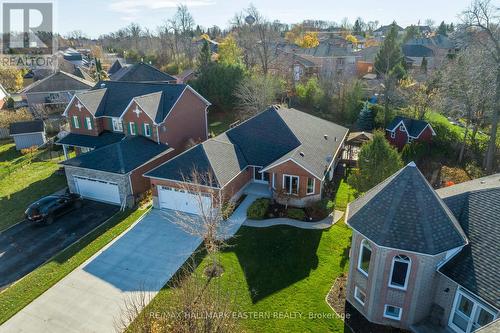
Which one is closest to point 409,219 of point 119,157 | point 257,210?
point 257,210

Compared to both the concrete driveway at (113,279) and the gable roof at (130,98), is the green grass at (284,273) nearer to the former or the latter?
the concrete driveway at (113,279)

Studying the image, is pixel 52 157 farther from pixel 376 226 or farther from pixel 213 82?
pixel 376 226

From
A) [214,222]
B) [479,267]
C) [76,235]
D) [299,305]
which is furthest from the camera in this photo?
[76,235]

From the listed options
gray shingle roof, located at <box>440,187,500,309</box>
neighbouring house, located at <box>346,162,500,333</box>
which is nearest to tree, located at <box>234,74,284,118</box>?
neighbouring house, located at <box>346,162,500,333</box>

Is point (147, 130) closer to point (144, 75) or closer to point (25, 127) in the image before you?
point (25, 127)

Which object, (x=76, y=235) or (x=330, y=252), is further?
(x=76, y=235)

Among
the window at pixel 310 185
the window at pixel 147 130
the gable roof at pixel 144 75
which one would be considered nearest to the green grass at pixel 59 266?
the window at pixel 147 130

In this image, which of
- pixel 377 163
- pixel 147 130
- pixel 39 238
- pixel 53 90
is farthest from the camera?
pixel 53 90

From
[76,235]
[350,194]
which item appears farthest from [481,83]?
[76,235]
